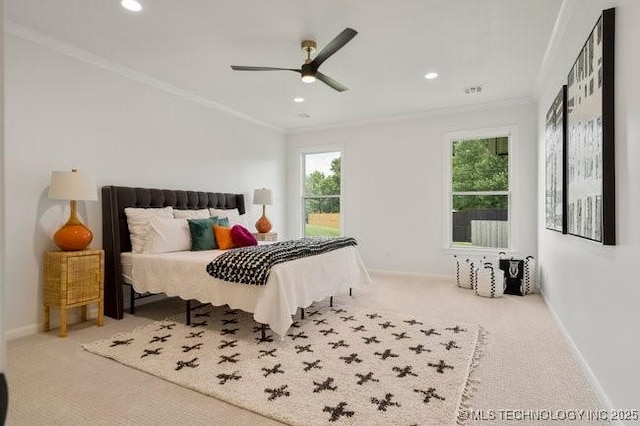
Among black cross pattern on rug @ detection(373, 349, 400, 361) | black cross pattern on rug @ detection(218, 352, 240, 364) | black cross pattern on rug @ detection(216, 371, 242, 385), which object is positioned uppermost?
black cross pattern on rug @ detection(373, 349, 400, 361)

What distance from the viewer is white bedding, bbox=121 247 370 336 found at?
8.73ft

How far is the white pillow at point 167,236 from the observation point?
140 inches

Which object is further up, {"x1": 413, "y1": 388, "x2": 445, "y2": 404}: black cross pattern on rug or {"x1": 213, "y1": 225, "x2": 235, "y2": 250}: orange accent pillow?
{"x1": 213, "y1": 225, "x2": 235, "y2": 250}: orange accent pillow

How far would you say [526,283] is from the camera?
435 cm

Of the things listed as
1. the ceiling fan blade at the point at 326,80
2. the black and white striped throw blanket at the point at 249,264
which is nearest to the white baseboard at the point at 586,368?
the black and white striped throw blanket at the point at 249,264

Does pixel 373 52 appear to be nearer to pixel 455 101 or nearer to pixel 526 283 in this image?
pixel 455 101

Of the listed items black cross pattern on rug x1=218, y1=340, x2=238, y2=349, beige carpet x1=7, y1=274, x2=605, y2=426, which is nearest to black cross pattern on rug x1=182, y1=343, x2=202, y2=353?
black cross pattern on rug x1=218, y1=340, x2=238, y2=349

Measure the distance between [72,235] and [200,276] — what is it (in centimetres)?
121

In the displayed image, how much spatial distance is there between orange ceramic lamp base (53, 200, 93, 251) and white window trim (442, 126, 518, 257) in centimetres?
470

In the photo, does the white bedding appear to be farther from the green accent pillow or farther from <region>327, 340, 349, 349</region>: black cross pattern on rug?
<region>327, 340, 349, 349</region>: black cross pattern on rug

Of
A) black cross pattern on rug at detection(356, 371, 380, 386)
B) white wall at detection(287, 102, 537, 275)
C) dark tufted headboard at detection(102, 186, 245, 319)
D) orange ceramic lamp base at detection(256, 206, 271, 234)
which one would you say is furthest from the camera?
orange ceramic lamp base at detection(256, 206, 271, 234)

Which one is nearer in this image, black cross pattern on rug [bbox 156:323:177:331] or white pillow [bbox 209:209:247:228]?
black cross pattern on rug [bbox 156:323:177:331]

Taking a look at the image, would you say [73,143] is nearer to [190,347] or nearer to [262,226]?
[190,347]

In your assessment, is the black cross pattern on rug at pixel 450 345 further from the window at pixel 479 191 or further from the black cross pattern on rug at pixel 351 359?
the window at pixel 479 191
